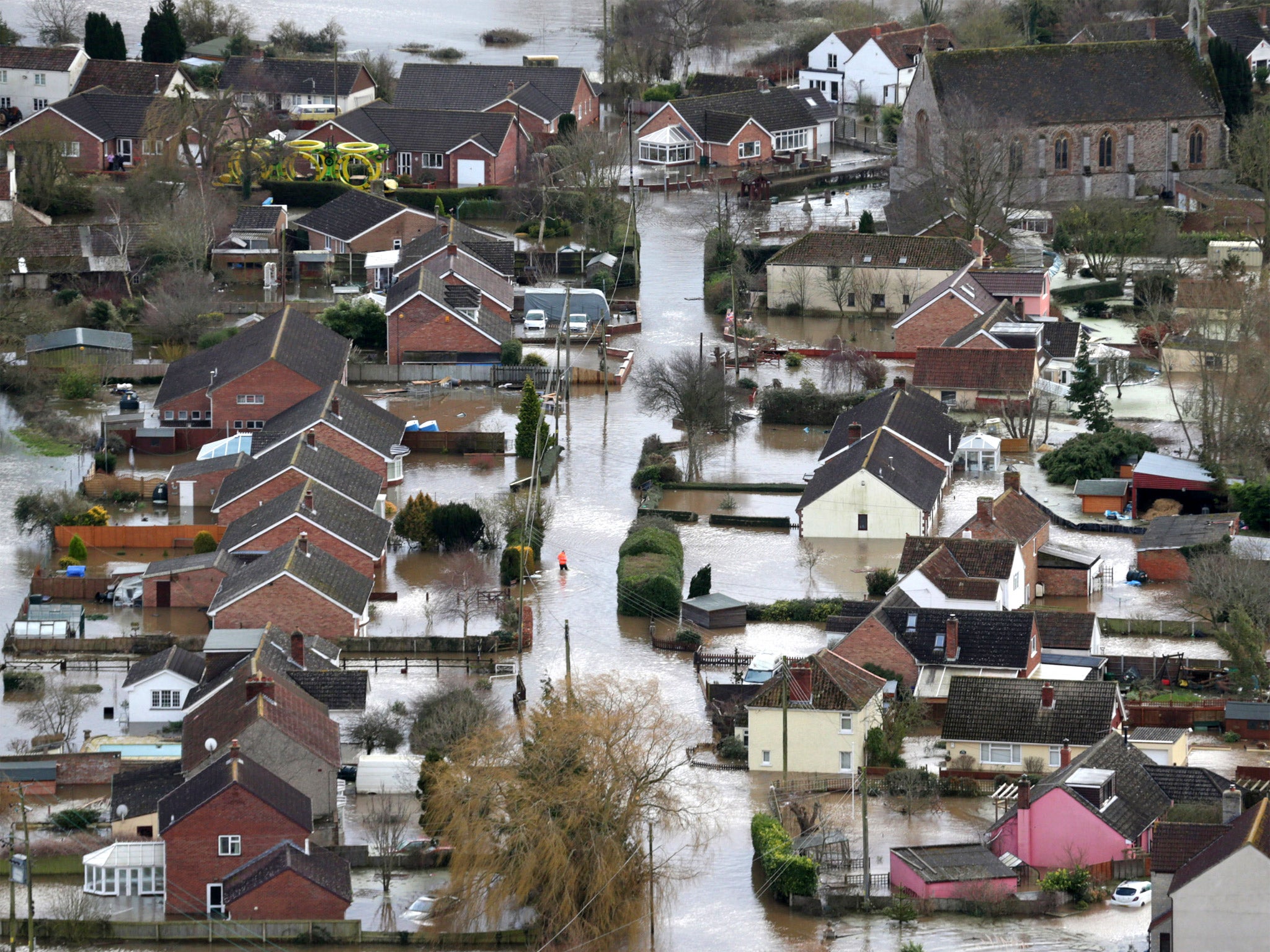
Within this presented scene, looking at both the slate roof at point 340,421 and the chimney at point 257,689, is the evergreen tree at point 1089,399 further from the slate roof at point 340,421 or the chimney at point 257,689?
the chimney at point 257,689

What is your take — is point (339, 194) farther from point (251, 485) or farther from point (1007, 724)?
point (1007, 724)

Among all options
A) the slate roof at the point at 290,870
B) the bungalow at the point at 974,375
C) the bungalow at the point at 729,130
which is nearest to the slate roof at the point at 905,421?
the bungalow at the point at 974,375

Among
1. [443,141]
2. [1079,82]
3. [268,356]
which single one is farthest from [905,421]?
[443,141]

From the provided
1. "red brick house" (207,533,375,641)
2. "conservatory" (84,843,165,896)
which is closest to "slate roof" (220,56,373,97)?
"red brick house" (207,533,375,641)

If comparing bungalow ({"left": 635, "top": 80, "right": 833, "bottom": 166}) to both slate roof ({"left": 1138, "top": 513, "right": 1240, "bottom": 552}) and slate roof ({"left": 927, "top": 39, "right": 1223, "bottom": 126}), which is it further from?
slate roof ({"left": 1138, "top": 513, "right": 1240, "bottom": 552})

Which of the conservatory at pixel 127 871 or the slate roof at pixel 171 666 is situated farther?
the slate roof at pixel 171 666

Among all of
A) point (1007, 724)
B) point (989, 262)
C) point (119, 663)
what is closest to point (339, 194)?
point (989, 262)

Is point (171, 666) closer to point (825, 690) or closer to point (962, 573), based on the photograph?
point (825, 690)
